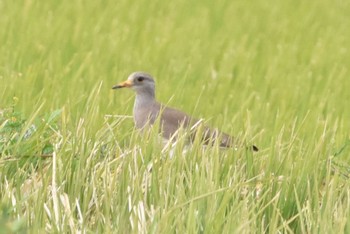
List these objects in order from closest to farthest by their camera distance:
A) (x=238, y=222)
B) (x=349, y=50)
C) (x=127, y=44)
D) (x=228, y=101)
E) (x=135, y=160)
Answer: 1. (x=238, y=222)
2. (x=135, y=160)
3. (x=228, y=101)
4. (x=127, y=44)
5. (x=349, y=50)

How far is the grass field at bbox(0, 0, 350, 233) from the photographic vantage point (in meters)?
3.81

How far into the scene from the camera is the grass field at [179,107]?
381cm

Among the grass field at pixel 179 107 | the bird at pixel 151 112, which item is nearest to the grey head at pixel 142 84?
the bird at pixel 151 112

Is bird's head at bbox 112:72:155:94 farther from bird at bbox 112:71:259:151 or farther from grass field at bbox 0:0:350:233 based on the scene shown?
grass field at bbox 0:0:350:233

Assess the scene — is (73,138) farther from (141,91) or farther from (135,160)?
(141,91)

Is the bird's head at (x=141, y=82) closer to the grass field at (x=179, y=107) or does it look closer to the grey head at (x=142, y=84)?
the grey head at (x=142, y=84)

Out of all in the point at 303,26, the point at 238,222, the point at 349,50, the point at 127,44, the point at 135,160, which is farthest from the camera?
the point at 303,26

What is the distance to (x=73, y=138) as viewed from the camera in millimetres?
4441

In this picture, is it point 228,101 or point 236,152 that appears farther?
point 228,101

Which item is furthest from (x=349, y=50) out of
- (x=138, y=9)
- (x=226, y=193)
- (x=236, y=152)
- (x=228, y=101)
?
(x=226, y=193)

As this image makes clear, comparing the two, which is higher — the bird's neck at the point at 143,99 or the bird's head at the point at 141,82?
the bird's head at the point at 141,82

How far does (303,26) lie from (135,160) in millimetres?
5701

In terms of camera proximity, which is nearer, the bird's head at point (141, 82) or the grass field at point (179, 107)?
the grass field at point (179, 107)

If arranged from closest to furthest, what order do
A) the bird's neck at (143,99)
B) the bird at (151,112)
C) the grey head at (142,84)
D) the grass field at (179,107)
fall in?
1. the grass field at (179,107)
2. the bird at (151,112)
3. the bird's neck at (143,99)
4. the grey head at (142,84)
